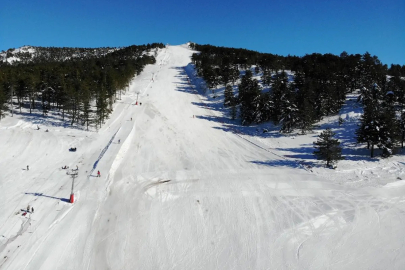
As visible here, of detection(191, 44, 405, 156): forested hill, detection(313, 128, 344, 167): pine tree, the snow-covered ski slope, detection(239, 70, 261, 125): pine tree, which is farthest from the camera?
detection(239, 70, 261, 125): pine tree

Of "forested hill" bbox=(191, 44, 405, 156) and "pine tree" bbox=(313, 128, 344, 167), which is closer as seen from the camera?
"pine tree" bbox=(313, 128, 344, 167)

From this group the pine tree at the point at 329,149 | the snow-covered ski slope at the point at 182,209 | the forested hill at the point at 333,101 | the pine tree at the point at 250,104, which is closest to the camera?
the snow-covered ski slope at the point at 182,209

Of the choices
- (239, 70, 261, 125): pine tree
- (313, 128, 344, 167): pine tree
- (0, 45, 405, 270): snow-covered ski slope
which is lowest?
(0, 45, 405, 270): snow-covered ski slope

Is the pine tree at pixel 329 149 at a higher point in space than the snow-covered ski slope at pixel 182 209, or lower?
higher

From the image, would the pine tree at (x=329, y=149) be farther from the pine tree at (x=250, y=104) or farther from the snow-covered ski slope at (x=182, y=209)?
the pine tree at (x=250, y=104)

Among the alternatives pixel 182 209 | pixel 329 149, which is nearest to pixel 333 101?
pixel 329 149

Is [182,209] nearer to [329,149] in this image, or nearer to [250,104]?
[329,149]

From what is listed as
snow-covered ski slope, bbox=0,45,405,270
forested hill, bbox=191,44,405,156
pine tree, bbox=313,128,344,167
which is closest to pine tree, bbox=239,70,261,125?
forested hill, bbox=191,44,405,156

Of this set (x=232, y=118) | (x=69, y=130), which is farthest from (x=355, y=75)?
(x=69, y=130)

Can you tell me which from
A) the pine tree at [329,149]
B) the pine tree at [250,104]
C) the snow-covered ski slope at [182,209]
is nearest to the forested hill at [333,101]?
the pine tree at [250,104]

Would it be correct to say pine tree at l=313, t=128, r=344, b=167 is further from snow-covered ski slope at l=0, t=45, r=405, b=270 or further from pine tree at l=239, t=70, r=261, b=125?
pine tree at l=239, t=70, r=261, b=125
